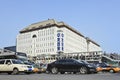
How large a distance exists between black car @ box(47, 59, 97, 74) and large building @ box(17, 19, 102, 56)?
123412mm

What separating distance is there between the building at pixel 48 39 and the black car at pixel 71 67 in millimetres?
123412

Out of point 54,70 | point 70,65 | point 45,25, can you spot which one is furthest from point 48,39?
point 70,65

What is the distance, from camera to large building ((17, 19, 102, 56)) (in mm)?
160250

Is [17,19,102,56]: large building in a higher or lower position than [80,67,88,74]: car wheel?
higher

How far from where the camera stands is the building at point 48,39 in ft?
526

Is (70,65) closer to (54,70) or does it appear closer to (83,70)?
(83,70)

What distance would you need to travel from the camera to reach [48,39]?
164 m

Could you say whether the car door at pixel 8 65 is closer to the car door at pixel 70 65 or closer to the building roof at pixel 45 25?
the car door at pixel 70 65

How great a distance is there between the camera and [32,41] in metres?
176

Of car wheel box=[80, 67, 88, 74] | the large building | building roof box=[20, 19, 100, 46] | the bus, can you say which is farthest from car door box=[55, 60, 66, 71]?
building roof box=[20, 19, 100, 46]

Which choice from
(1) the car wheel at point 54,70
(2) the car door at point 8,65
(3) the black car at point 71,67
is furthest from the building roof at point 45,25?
(2) the car door at point 8,65

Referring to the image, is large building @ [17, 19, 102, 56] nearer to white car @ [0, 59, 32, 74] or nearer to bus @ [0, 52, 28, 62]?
bus @ [0, 52, 28, 62]

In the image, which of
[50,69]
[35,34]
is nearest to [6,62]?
[50,69]

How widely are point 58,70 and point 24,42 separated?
156300 millimetres
